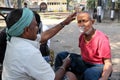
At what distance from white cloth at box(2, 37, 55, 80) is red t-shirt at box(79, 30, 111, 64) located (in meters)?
1.27

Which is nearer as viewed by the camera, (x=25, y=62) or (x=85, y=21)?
(x=25, y=62)

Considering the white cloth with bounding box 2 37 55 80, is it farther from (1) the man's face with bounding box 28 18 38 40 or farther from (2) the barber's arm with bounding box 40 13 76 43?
(2) the barber's arm with bounding box 40 13 76 43

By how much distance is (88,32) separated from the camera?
3.74 metres

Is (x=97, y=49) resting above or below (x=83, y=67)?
above

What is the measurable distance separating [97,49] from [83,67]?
1.12 ft

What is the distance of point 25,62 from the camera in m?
2.36

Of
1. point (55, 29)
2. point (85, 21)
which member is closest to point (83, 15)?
point (85, 21)

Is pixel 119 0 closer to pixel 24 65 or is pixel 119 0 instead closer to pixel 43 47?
pixel 43 47

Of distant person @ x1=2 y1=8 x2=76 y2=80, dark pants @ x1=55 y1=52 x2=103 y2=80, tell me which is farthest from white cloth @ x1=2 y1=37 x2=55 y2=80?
dark pants @ x1=55 y1=52 x2=103 y2=80

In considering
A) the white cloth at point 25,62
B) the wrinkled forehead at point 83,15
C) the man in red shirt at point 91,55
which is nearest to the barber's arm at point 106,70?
A: the man in red shirt at point 91,55

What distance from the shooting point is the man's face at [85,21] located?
372 cm

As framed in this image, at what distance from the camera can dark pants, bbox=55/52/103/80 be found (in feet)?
11.5

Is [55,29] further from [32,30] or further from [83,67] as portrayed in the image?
[32,30]

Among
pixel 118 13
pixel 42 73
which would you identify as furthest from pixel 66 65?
pixel 118 13
